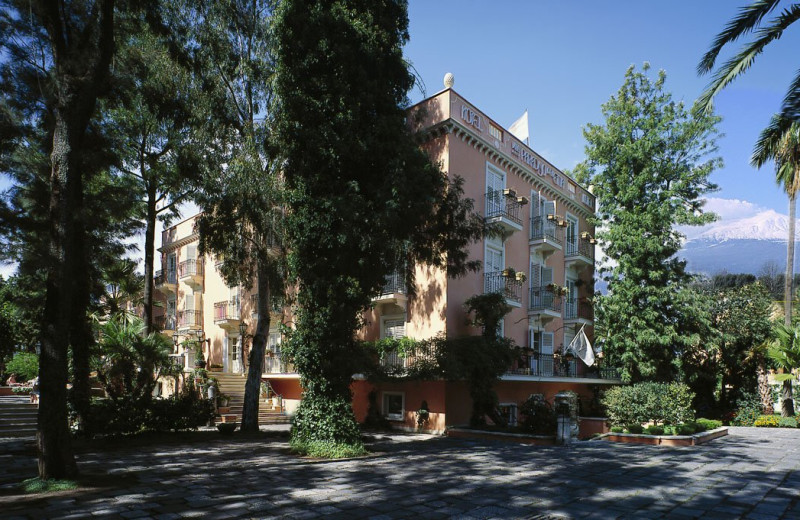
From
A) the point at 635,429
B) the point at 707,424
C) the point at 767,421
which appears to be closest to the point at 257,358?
the point at 635,429

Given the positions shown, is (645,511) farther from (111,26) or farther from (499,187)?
(499,187)

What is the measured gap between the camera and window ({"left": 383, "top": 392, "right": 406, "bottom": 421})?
19469 millimetres

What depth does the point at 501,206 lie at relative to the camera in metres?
21.2

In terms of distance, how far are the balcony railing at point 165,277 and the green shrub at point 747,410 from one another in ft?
103

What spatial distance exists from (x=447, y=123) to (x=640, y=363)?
44.1 feet

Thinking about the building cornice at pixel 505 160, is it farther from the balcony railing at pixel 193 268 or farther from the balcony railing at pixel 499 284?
the balcony railing at pixel 193 268

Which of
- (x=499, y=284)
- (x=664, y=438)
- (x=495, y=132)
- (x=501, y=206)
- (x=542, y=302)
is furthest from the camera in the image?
(x=542, y=302)

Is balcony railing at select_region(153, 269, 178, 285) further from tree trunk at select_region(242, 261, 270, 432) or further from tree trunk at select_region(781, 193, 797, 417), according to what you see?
tree trunk at select_region(781, 193, 797, 417)

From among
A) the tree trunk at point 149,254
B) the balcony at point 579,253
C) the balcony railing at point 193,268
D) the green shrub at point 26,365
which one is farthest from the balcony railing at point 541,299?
the green shrub at point 26,365

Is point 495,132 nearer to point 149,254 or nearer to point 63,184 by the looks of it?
point 149,254

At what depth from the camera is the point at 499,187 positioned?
21.8 meters

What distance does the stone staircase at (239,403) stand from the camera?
70.2 ft

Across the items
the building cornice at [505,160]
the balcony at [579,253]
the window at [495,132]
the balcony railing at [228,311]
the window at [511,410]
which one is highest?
the window at [495,132]

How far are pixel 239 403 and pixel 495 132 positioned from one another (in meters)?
15.5
